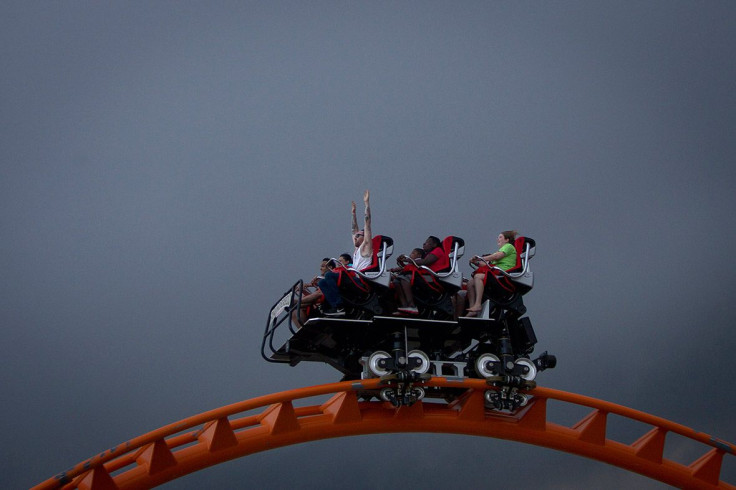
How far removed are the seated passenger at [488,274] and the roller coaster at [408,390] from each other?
3cm

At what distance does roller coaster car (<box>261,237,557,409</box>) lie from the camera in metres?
10.1

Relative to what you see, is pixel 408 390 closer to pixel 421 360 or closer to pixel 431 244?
pixel 421 360

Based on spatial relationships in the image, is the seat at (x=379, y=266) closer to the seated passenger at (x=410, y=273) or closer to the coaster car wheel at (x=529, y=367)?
the seated passenger at (x=410, y=273)

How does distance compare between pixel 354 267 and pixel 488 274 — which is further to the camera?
pixel 488 274

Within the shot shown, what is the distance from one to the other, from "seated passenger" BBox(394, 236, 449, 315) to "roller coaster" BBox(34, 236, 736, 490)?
3.6 inches

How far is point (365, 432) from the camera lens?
10.4 metres

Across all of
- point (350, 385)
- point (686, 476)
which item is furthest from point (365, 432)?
point (686, 476)

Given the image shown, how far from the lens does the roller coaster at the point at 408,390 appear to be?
9.76 metres

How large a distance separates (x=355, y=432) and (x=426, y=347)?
4.78 feet

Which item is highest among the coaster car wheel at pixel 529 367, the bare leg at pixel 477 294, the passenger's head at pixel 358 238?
the passenger's head at pixel 358 238

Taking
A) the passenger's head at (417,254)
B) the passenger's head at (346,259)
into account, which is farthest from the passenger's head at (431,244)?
the passenger's head at (346,259)

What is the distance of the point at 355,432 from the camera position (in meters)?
10.4

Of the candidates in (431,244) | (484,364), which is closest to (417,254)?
(431,244)

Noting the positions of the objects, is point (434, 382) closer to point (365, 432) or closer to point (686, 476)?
point (365, 432)
